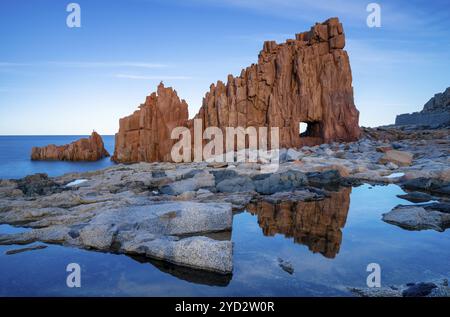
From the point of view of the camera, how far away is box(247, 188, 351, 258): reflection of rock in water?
359 inches

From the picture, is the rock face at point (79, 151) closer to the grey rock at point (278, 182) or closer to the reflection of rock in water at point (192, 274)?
the grey rock at point (278, 182)

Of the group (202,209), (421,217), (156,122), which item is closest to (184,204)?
(202,209)

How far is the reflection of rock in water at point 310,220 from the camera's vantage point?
9.12 m

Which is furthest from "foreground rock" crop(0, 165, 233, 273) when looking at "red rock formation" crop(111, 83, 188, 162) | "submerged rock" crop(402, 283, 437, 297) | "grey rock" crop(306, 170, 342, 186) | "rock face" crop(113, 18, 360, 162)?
"red rock formation" crop(111, 83, 188, 162)

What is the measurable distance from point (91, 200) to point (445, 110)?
67.9 meters

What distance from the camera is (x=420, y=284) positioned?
20.2 feet

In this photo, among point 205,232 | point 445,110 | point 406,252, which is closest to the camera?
point 406,252

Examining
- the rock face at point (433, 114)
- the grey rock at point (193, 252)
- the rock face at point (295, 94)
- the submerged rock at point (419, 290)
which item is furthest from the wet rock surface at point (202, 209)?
the rock face at point (433, 114)

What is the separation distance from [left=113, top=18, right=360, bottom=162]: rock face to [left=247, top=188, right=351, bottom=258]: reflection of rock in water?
22999 millimetres

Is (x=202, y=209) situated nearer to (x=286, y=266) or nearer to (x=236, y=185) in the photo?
(x=286, y=266)

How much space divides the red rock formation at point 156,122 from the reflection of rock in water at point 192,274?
32.6 metres

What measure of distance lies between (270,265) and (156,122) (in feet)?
118

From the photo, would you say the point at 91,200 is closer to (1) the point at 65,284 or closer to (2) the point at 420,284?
(1) the point at 65,284
